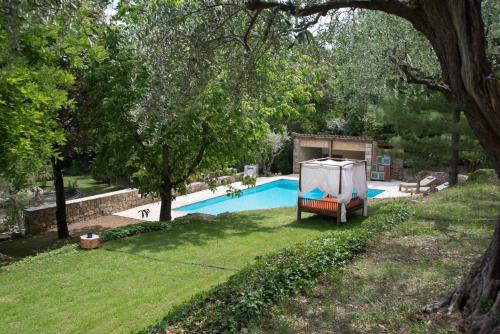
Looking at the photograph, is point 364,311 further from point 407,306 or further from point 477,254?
point 477,254

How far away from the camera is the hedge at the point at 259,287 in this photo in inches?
186

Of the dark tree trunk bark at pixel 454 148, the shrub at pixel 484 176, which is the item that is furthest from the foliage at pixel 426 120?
the shrub at pixel 484 176

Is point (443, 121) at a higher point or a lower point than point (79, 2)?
lower

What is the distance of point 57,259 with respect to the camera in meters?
9.92

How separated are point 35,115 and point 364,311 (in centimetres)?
712

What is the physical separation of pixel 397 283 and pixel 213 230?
743cm

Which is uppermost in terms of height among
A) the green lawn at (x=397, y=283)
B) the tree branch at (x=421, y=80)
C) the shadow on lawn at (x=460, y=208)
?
the tree branch at (x=421, y=80)

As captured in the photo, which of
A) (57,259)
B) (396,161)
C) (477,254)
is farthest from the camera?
(396,161)

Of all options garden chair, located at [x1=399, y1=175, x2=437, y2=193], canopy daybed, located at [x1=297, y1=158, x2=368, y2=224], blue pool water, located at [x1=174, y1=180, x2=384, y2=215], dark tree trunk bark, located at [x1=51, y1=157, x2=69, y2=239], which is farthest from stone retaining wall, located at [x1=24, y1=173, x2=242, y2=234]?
garden chair, located at [x1=399, y1=175, x2=437, y2=193]

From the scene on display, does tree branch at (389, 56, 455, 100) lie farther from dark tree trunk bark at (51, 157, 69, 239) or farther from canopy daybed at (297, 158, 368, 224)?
dark tree trunk bark at (51, 157, 69, 239)

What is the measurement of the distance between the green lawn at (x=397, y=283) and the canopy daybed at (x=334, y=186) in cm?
362

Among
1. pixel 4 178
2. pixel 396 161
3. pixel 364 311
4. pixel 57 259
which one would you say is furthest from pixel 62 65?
pixel 396 161

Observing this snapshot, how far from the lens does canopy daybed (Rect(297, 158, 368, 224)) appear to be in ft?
43.0

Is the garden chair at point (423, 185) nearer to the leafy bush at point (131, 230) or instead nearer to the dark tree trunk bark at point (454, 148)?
the dark tree trunk bark at point (454, 148)
